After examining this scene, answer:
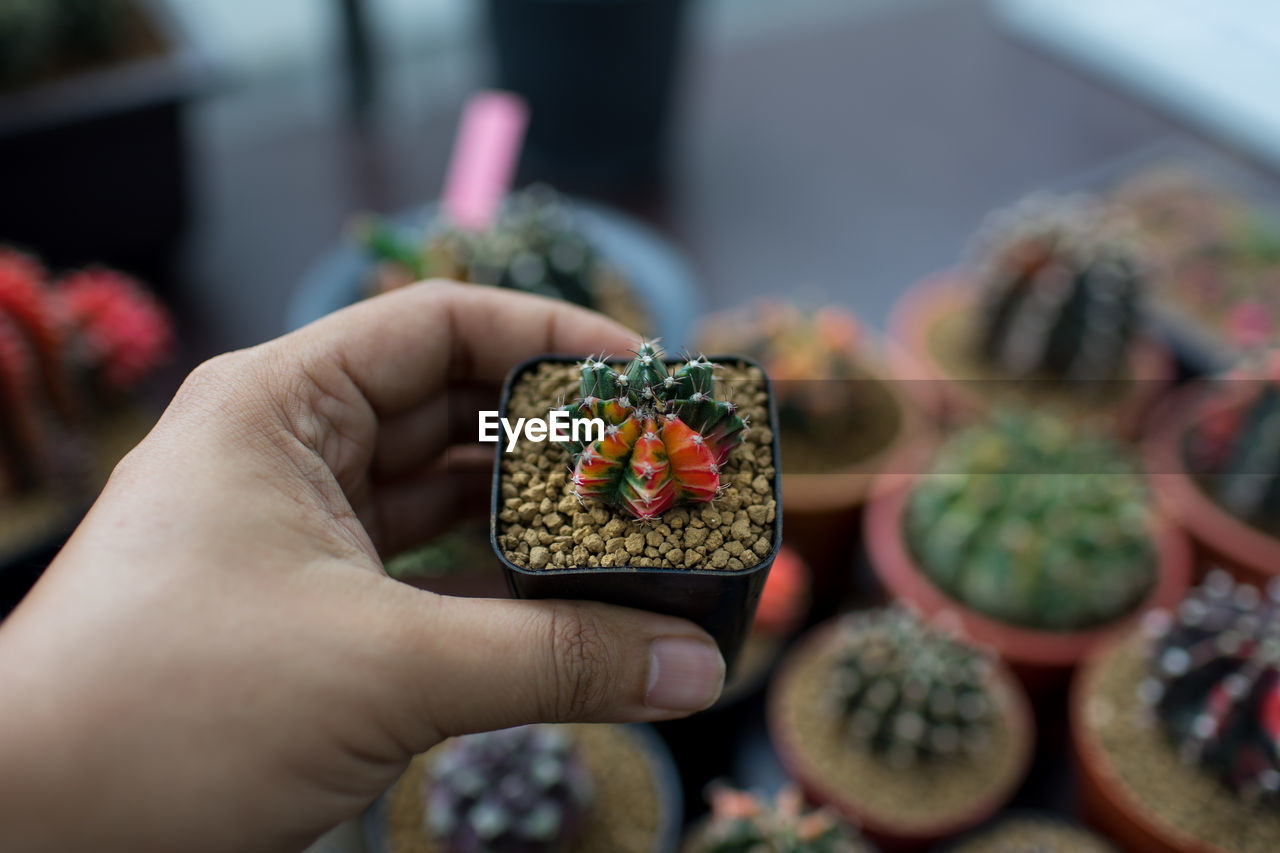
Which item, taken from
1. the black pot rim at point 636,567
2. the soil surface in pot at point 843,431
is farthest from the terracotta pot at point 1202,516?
the black pot rim at point 636,567

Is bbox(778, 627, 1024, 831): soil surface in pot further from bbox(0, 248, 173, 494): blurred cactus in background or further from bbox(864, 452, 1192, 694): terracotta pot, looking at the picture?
bbox(0, 248, 173, 494): blurred cactus in background

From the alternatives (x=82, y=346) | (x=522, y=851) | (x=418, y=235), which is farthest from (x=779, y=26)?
(x=522, y=851)

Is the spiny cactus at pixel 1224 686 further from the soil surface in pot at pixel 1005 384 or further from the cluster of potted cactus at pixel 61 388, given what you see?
the cluster of potted cactus at pixel 61 388

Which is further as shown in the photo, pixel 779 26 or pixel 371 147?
pixel 779 26

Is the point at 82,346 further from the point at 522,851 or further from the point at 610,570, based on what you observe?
the point at 610,570

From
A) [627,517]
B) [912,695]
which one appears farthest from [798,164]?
[627,517]

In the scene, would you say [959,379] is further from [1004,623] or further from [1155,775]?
[1155,775]

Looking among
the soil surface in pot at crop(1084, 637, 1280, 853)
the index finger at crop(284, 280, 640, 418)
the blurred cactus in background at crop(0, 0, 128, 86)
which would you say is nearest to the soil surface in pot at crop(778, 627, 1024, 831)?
the soil surface in pot at crop(1084, 637, 1280, 853)
